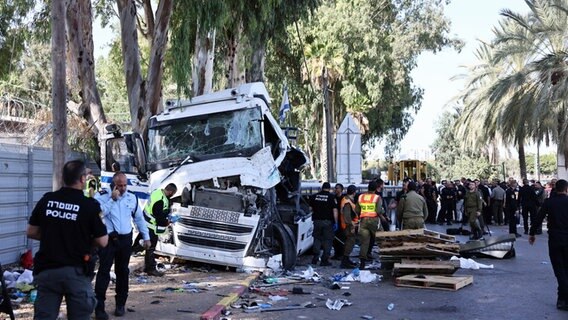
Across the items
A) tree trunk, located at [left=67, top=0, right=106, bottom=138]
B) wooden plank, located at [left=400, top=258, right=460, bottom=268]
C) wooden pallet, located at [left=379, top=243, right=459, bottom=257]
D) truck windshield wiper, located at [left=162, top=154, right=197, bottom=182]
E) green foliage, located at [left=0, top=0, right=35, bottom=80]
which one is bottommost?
wooden plank, located at [left=400, top=258, right=460, bottom=268]

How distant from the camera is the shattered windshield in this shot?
12.8 meters

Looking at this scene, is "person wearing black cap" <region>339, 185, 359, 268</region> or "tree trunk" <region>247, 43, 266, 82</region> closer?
"person wearing black cap" <region>339, 185, 359, 268</region>

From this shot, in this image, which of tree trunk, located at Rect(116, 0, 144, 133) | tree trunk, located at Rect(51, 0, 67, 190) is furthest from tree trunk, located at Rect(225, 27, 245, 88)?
tree trunk, located at Rect(51, 0, 67, 190)

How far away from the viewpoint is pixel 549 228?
949 cm

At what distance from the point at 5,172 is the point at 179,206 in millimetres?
3029

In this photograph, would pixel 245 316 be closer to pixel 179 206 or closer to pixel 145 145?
pixel 179 206

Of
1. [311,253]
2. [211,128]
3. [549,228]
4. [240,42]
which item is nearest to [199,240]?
[211,128]

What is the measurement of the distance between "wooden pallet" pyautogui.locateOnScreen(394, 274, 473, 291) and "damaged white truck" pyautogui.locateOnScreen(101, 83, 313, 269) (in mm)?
2431

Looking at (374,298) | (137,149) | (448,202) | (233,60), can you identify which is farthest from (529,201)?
(137,149)

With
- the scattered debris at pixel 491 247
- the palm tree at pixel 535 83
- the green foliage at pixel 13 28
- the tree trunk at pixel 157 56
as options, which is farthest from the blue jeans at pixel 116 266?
the palm tree at pixel 535 83

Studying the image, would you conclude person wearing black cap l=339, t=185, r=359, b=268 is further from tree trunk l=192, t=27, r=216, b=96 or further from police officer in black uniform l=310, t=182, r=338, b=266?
tree trunk l=192, t=27, r=216, b=96

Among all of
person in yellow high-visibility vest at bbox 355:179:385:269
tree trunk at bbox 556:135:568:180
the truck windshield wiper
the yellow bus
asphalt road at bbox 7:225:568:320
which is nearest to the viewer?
asphalt road at bbox 7:225:568:320

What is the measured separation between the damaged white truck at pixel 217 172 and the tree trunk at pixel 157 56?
2.12 meters

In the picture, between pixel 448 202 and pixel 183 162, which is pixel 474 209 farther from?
pixel 183 162
